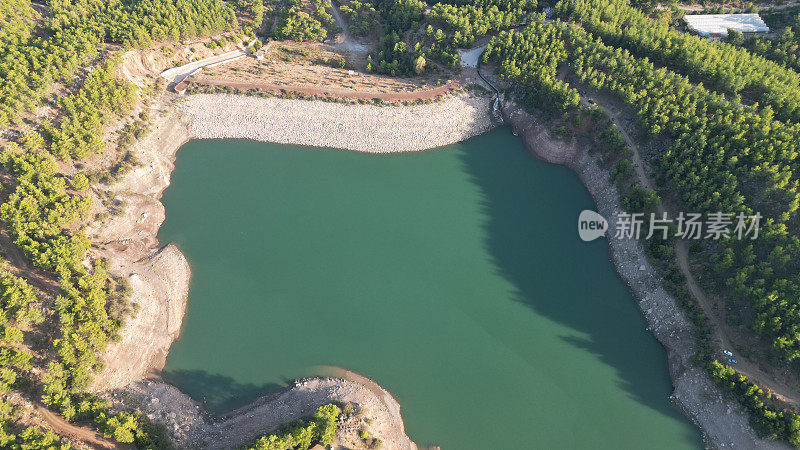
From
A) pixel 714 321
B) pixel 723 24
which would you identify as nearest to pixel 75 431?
pixel 714 321

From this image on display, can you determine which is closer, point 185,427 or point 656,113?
point 185,427

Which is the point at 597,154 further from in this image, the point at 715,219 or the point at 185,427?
the point at 185,427

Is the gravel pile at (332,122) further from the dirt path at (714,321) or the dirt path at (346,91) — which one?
the dirt path at (714,321)

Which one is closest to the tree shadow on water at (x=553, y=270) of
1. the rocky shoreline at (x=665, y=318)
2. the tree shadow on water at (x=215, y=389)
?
the rocky shoreline at (x=665, y=318)

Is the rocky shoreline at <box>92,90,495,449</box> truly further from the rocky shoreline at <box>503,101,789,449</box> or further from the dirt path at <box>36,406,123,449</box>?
the rocky shoreline at <box>503,101,789,449</box>

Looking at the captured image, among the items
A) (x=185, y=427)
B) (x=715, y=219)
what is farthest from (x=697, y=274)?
(x=185, y=427)

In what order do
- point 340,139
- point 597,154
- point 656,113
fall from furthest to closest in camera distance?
point 340,139 → point 597,154 → point 656,113

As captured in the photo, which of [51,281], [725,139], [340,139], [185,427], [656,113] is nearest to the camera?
[185,427]
